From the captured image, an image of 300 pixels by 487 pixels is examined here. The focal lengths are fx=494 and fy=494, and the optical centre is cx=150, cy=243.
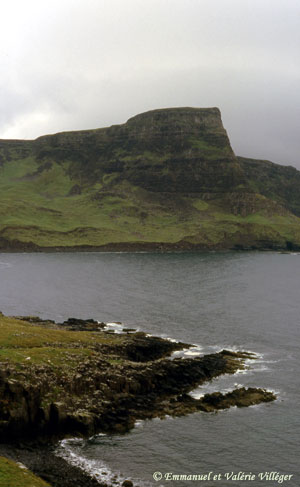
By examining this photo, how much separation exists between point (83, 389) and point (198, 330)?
39958 millimetres

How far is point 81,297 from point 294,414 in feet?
253

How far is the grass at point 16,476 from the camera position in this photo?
29.9 m

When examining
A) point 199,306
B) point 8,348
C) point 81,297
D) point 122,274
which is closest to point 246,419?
point 8,348

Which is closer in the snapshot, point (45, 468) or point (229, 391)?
point (45, 468)

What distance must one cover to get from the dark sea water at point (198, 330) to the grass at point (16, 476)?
5.03 m

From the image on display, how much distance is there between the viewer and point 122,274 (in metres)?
160

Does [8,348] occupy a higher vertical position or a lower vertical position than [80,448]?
higher

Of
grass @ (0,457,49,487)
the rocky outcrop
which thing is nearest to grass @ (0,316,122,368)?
the rocky outcrop

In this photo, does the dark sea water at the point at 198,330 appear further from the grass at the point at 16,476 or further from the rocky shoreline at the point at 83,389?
the grass at the point at 16,476

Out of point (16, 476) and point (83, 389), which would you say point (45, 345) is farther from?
point (16, 476)

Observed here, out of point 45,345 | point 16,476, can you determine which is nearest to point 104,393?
point 45,345

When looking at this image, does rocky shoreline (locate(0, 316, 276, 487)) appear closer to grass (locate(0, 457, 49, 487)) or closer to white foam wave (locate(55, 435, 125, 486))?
white foam wave (locate(55, 435, 125, 486))

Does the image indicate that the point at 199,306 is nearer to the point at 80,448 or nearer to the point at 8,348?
the point at 8,348

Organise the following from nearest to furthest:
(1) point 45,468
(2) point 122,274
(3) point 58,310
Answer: (1) point 45,468
(3) point 58,310
(2) point 122,274
